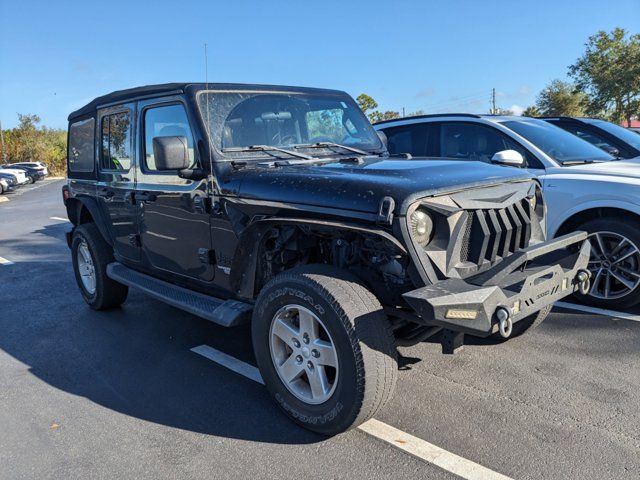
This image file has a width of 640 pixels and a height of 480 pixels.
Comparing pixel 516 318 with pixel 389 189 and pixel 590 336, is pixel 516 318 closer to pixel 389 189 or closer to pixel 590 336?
pixel 389 189

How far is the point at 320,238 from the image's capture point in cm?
339

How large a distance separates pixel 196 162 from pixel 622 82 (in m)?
37.5

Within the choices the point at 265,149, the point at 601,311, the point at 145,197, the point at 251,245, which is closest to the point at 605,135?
the point at 601,311

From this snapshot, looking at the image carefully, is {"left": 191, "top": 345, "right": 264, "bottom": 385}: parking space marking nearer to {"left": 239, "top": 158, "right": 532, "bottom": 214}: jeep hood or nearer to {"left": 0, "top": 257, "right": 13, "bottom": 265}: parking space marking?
{"left": 239, "top": 158, "right": 532, "bottom": 214}: jeep hood

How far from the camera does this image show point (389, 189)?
9.02 ft

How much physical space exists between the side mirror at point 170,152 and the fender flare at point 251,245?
71 centimetres

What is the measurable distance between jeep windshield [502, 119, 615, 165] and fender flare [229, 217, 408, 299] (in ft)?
11.8

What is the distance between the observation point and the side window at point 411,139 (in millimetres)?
6611

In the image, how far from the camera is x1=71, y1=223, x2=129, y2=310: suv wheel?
540 cm

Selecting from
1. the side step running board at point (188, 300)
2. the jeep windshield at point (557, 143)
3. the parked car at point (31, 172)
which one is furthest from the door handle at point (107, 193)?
the parked car at point (31, 172)

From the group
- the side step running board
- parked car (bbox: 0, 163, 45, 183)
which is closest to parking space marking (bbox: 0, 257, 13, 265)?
the side step running board

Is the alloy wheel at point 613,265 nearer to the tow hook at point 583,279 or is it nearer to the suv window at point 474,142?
the suv window at point 474,142

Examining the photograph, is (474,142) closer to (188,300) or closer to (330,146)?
(330,146)

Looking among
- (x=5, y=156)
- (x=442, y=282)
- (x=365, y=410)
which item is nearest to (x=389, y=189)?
(x=442, y=282)
